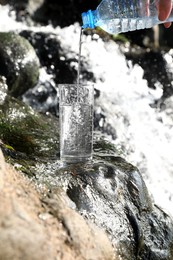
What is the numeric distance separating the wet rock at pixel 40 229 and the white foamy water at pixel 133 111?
1.60 metres

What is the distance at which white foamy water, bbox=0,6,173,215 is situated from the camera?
4.39 metres

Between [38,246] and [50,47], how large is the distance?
521 cm

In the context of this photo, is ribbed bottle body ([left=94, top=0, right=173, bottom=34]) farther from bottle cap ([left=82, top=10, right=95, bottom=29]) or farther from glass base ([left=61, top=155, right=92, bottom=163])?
glass base ([left=61, top=155, right=92, bottom=163])

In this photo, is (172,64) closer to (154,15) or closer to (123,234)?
(154,15)

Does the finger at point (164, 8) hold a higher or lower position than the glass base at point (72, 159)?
higher

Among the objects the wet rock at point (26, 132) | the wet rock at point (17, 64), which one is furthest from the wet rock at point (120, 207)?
the wet rock at point (17, 64)

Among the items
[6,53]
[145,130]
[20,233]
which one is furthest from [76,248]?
[145,130]

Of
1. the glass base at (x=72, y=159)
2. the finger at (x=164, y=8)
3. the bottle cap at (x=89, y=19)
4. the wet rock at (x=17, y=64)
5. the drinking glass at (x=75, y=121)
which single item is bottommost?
the glass base at (x=72, y=159)

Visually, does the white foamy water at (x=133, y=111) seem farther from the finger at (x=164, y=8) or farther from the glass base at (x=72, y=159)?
the finger at (x=164, y=8)

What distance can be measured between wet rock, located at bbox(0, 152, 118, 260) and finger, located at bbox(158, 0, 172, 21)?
1.34m

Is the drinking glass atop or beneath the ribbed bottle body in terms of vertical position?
beneath

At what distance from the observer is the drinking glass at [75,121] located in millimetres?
2980

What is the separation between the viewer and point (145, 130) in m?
5.78

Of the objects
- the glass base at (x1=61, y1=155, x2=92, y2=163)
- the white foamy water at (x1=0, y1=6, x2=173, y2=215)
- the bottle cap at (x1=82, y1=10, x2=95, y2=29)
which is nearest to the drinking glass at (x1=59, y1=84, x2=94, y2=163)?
the glass base at (x1=61, y1=155, x2=92, y2=163)
